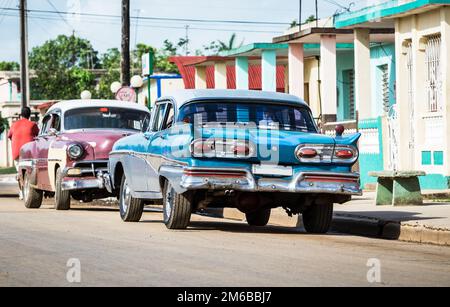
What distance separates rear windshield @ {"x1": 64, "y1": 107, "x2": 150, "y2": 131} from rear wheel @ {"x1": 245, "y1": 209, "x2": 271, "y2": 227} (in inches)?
161

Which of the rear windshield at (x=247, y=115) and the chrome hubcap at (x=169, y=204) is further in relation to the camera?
the rear windshield at (x=247, y=115)

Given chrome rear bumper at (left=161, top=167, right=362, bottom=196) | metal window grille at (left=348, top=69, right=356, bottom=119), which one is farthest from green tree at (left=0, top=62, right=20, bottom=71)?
chrome rear bumper at (left=161, top=167, right=362, bottom=196)

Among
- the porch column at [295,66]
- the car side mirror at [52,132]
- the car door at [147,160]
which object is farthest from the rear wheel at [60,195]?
the porch column at [295,66]

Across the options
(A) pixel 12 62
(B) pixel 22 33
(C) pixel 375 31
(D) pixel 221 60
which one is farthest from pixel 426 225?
(A) pixel 12 62

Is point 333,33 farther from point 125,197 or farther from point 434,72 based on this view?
point 125,197

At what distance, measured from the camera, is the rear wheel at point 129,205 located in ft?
54.1

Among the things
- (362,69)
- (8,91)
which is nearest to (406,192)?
(362,69)

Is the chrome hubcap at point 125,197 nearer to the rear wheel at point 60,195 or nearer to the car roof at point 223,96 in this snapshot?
the car roof at point 223,96

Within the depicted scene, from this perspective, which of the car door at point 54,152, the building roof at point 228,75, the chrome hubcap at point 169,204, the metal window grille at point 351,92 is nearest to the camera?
the chrome hubcap at point 169,204

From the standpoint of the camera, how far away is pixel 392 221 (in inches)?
583

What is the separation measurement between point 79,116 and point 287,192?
7.39 meters

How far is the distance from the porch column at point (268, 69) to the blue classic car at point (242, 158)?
19.1 metres

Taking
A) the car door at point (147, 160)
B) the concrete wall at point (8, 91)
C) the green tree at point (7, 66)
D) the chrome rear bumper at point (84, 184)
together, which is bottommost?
the chrome rear bumper at point (84, 184)
